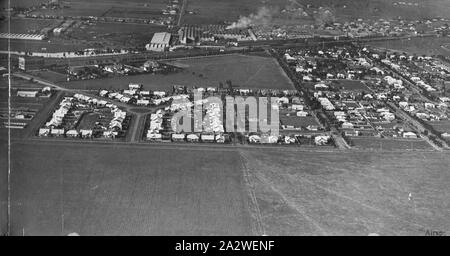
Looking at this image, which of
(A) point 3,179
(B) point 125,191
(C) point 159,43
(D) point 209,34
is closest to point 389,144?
(B) point 125,191

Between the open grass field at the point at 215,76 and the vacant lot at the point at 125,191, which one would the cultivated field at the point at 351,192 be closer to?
the vacant lot at the point at 125,191

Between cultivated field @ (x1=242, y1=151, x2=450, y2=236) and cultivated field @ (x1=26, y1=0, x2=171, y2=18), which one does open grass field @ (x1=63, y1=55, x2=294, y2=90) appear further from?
cultivated field @ (x1=26, y1=0, x2=171, y2=18)

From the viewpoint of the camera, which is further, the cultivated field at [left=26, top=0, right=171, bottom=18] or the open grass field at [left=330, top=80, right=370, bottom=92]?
the cultivated field at [left=26, top=0, right=171, bottom=18]

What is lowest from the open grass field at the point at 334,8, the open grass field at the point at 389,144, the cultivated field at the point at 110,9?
the open grass field at the point at 389,144

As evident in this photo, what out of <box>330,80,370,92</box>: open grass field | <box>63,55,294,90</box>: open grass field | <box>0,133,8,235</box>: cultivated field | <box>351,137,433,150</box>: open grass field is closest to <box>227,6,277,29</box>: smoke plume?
<box>63,55,294,90</box>: open grass field

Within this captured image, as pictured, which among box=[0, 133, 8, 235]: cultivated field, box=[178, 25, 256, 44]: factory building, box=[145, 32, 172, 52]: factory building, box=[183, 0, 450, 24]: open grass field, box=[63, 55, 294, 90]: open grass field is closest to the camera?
box=[0, 133, 8, 235]: cultivated field

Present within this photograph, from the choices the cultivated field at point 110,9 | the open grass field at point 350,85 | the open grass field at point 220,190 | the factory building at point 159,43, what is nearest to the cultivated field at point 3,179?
the open grass field at point 220,190

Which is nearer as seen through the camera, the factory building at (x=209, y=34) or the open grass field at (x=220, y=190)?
the open grass field at (x=220, y=190)
